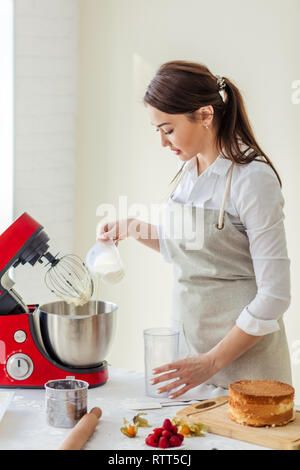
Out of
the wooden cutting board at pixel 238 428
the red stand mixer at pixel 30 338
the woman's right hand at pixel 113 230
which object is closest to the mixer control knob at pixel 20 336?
the red stand mixer at pixel 30 338

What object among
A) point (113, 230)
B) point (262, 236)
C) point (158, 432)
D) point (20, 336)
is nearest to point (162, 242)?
point (113, 230)

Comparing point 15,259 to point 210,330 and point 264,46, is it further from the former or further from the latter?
point 264,46

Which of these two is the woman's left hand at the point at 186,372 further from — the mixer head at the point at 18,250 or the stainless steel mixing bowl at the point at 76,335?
the mixer head at the point at 18,250

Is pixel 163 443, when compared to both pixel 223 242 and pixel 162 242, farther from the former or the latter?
pixel 162 242

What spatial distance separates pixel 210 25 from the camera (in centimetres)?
317

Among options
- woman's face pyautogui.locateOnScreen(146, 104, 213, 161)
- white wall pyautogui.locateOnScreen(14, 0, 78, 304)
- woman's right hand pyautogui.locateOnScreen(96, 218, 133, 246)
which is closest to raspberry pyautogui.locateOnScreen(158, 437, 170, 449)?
woman's right hand pyautogui.locateOnScreen(96, 218, 133, 246)

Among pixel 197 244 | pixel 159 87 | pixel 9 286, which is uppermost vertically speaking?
pixel 159 87

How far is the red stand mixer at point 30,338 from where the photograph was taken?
72.4 inches

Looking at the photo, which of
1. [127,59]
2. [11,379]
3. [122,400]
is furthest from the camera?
[127,59]

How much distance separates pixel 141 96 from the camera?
3480mm

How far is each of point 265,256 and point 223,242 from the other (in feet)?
0.50

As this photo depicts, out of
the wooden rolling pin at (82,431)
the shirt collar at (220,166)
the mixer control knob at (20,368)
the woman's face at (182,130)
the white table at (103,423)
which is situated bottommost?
the white table at (103,423)

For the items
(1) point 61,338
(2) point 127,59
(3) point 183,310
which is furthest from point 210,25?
(1) point 61,338

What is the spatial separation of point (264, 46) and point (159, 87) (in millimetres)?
1345
